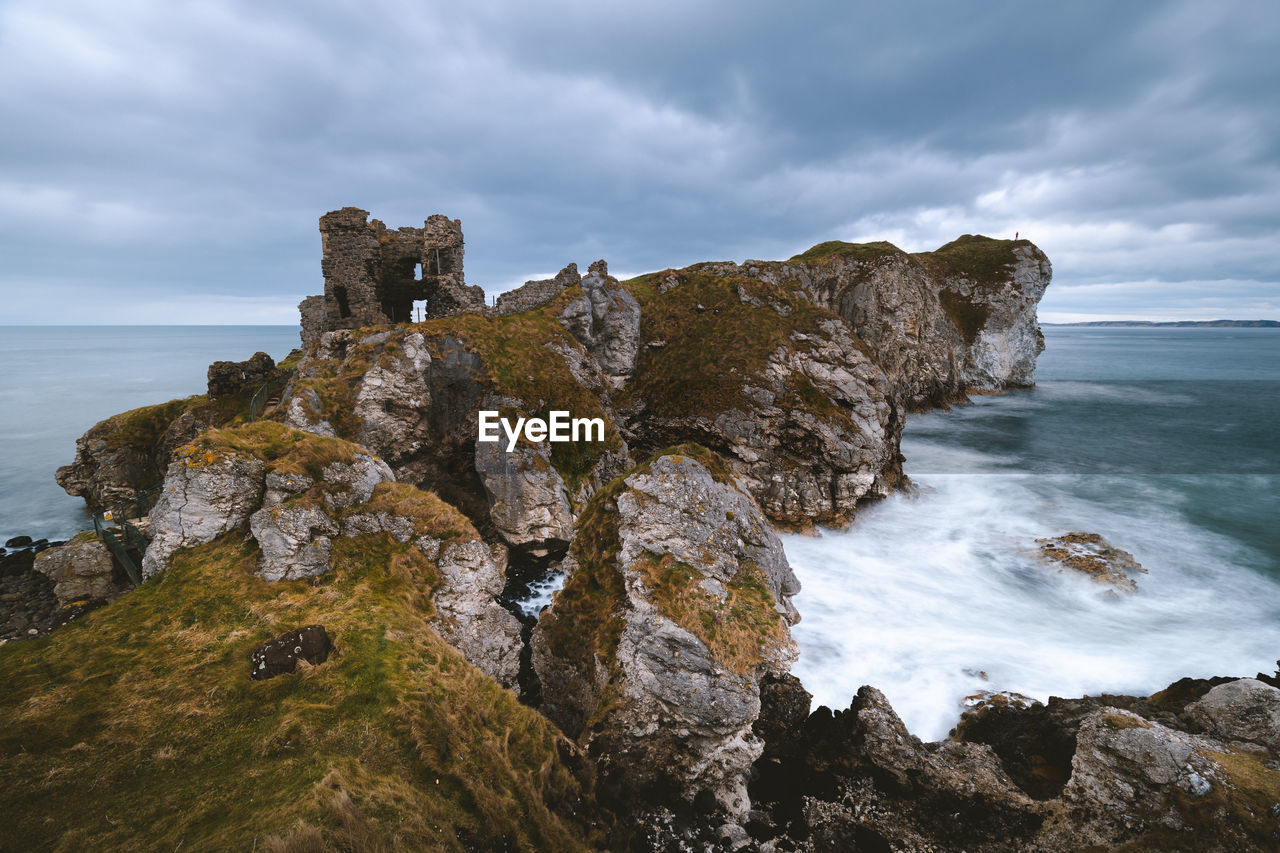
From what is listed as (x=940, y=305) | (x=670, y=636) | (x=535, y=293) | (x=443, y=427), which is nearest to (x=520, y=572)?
(x=443, y=427)

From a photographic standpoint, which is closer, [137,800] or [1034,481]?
[137,800]

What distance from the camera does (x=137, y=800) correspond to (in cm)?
684

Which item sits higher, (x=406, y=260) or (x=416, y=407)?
(x=406, y=260)

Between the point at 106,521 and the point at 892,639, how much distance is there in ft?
111

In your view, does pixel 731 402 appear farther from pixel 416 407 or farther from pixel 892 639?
pixel 416 407

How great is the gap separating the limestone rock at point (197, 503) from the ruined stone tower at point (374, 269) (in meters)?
19.6

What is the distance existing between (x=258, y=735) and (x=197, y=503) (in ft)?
23.8

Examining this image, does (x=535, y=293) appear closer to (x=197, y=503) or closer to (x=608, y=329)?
(x=608, y=329)

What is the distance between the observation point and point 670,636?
40.9ft

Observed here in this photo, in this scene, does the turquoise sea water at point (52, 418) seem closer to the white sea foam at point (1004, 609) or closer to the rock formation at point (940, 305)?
the white sea foam at point (1004, 609)

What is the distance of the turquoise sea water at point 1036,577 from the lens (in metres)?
18.5

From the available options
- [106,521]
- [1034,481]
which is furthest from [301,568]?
[1034,481]

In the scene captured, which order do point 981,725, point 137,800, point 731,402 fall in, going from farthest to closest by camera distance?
point 731,402, point 981,725, point 137,800

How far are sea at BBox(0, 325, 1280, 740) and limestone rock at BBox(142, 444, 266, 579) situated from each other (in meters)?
12.7
